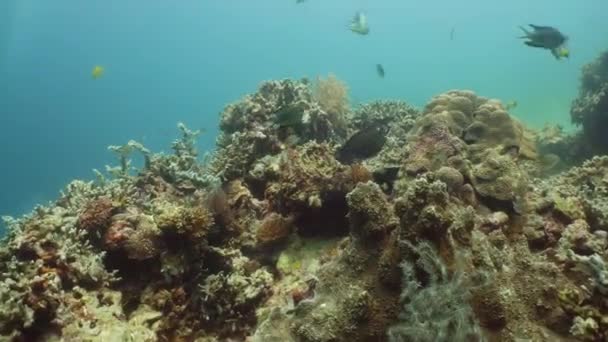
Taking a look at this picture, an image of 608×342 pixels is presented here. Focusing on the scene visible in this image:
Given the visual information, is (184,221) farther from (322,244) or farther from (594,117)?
(594,117)

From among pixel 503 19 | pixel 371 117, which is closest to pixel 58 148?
pixel 371 117

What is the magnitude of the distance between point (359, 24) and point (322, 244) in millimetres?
6532

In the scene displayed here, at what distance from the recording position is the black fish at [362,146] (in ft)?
22.8

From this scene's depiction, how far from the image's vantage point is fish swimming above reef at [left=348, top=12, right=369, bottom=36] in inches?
408

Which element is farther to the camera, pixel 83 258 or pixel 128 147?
pixel 128 147

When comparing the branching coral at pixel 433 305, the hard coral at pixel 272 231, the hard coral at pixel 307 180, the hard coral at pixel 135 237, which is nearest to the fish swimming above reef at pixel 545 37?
the hard coral at pixel 307 180

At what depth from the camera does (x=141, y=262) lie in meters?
4.81

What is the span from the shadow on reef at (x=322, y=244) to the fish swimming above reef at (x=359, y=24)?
10.5 feet

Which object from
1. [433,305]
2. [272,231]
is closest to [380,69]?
[272,231]

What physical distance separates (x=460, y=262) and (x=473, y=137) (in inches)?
161

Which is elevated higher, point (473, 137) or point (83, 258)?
point (473, 137)

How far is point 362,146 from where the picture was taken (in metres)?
7.06

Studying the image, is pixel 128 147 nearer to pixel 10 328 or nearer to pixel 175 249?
pixel 175 249

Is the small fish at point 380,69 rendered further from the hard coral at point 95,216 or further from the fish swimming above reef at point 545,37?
the hard coral at point 95,216
